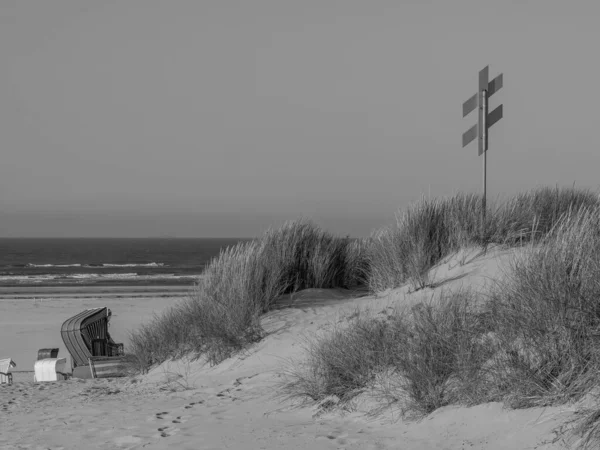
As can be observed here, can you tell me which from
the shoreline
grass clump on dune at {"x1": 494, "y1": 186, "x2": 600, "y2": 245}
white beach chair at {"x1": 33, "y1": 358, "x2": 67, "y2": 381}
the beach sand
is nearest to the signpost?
grass clump on dune at {"x1": 494, "y1": 186, "x2": 600, "y2": 245}

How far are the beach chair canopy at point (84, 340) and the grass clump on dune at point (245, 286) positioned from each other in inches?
64.6

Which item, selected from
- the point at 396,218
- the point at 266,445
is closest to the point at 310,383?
the point at 266,445

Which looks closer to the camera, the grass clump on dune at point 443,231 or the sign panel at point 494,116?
the grass clump on dune at point 443,231

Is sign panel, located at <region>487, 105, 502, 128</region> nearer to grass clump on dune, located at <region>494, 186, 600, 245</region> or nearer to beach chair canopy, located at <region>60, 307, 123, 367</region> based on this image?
grass clump on dune, located at <region>494, 186, 600, 245</region>

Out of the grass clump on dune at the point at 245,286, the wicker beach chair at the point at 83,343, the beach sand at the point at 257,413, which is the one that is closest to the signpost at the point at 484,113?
the beach sand at the point at 257,413

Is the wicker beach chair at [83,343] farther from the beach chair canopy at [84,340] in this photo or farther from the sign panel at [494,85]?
the sign panel at [494,85]

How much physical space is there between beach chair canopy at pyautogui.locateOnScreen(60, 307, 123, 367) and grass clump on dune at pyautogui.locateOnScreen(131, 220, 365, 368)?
5.38 ft

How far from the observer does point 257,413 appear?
604 centimetres

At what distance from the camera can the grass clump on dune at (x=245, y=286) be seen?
8.71 m

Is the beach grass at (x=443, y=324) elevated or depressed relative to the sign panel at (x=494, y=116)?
depressed

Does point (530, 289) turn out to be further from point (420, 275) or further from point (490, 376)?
point (420, 275)

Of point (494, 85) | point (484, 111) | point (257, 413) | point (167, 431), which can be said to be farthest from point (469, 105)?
point (167, 431)

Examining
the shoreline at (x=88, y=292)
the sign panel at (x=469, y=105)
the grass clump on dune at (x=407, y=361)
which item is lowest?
the shoreline at (x=88, y=292)

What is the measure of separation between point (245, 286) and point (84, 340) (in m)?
3.79
